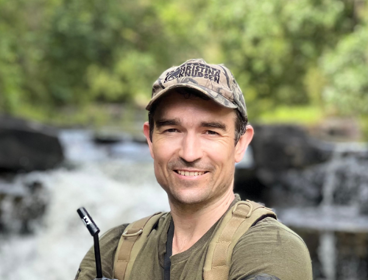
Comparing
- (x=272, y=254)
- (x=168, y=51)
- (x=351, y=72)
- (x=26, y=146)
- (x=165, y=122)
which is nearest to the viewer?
(x=272, y=254)

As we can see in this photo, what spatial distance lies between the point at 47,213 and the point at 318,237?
17.8 ft

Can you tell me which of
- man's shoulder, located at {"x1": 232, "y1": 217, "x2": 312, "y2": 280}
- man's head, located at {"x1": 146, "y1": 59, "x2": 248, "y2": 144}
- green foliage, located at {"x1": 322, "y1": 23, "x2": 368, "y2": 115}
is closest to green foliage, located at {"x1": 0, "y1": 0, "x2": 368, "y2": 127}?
green foliage, located at {"x1": 322, "y1": 23, "x2": 368, "y2": 115}

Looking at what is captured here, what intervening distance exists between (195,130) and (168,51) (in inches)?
1013

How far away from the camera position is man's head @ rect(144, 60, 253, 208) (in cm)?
138

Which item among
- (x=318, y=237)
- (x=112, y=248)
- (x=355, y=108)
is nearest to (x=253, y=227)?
(x=112, y=248)

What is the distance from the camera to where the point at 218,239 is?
1.31 meters

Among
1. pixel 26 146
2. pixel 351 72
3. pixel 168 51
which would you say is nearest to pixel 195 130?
pixel 351 72

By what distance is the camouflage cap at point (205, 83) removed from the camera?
4.39 ft

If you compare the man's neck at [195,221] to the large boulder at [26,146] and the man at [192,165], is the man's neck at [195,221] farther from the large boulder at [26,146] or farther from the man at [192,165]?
the large boulder at [26,146]

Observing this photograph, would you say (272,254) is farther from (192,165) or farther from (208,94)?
(208,94)

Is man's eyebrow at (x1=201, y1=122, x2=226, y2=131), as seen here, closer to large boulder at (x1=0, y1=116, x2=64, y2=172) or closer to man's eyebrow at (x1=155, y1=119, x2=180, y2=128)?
man's eyebrow at (x1=155, y1=119, x2=180, y2=128)

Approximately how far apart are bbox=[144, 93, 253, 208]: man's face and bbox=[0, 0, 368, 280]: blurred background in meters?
7.46

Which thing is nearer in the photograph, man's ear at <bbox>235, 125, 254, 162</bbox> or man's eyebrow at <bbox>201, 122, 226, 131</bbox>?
man's eyebrow at <bbox>201, 122, 226, 131</bbox>

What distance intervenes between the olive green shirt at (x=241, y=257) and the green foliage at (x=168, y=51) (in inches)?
396
